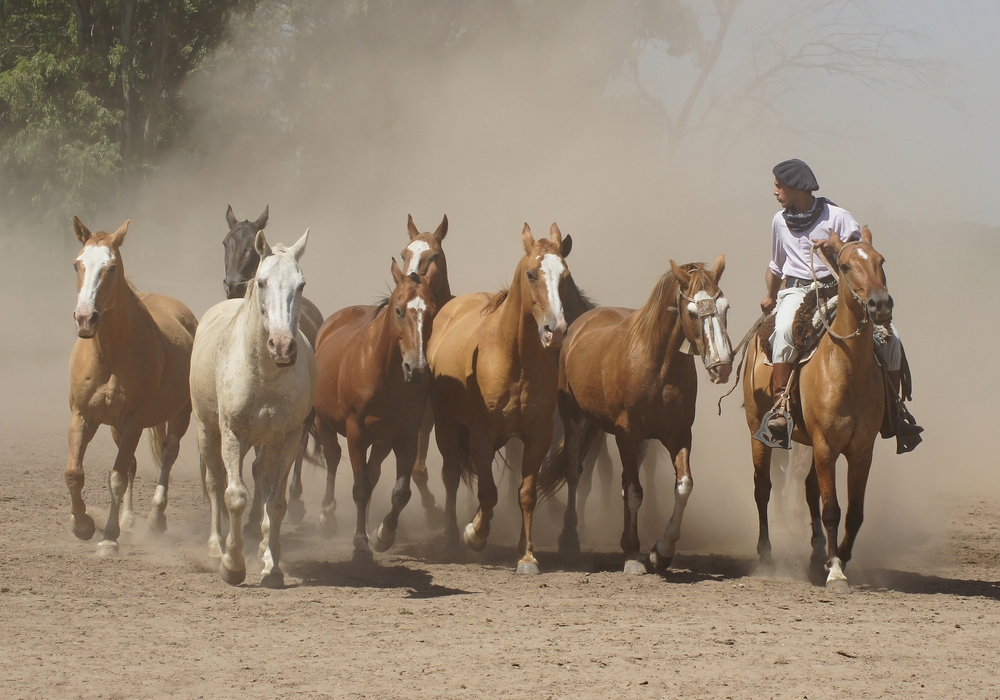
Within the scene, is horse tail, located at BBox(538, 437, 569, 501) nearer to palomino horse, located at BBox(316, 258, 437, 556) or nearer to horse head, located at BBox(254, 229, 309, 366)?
palomino horse, located at BBox(316, 258, 437, 556)

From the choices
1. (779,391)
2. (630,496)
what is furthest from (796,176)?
(630,496)

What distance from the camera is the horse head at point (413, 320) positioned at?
6.80 m

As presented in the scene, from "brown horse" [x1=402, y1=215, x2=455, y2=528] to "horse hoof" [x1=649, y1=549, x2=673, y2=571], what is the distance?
2178mm

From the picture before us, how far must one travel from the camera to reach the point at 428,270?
7.85 metres

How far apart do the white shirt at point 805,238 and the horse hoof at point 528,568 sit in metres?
2.74

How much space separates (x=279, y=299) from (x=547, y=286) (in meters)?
1.77

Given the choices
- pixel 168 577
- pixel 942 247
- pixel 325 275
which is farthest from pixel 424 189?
pixel 168 577

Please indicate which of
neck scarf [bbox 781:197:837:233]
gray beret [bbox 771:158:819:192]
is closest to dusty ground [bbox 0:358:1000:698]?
neck scarf [bbox 781:197:837:233]

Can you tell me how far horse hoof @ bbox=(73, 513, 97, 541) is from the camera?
290 inches

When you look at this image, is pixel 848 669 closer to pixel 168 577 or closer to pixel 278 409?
pixel 278 409

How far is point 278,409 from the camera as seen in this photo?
21.1 feet

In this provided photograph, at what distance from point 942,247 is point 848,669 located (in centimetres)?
2059

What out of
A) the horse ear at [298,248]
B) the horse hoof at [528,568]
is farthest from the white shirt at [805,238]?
the horse ear at [298,248]

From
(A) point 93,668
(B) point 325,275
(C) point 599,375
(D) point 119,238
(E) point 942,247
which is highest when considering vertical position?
(E) point 942,247
